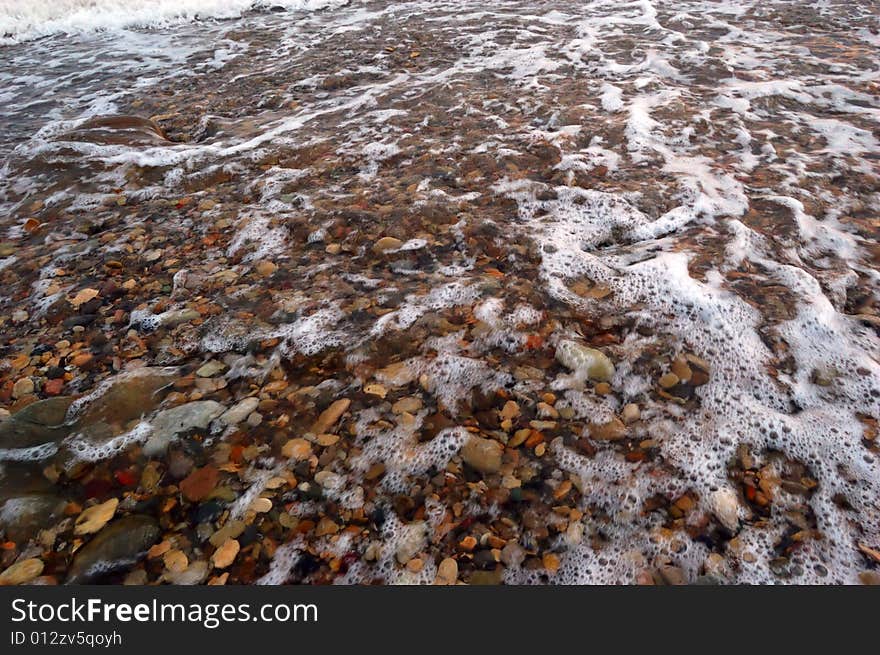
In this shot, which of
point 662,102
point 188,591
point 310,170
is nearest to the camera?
point 188,591

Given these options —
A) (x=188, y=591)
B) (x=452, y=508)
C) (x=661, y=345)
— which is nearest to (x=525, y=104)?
(x=661, y=345)

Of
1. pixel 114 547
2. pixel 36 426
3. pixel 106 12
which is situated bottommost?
pixel 114 547

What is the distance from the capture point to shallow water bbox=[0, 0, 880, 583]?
217 centimetres

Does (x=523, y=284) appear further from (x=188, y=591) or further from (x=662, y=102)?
(x=662, y=102)

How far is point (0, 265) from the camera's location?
3.72m

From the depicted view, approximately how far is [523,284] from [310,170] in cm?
259

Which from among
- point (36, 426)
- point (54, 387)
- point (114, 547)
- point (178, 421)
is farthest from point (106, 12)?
point (114, 547)

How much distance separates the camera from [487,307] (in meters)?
3.18

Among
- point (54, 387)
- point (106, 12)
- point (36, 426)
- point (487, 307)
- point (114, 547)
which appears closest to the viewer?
point (114, 547)

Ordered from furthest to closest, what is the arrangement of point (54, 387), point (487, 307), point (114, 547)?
point (487, 307), point (54, 387), point (114, 547)

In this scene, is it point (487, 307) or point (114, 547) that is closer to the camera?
point (114, 547)

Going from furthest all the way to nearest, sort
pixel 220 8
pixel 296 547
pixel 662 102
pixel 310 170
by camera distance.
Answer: pixel 220 8 → pixel 662 102 → pixel 310 170 → pixel 296 547

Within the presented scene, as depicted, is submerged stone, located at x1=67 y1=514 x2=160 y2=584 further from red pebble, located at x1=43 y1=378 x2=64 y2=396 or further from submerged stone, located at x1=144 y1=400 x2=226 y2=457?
red pebble, located at x1=43 y1=378 x2=64 y2=396

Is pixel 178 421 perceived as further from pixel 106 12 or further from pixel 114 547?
pixel 106 12
